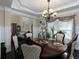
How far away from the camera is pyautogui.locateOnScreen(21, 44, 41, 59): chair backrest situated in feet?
5.59

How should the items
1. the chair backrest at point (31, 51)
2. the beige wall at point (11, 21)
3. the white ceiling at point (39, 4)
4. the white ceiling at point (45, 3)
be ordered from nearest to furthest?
the chair backrest at point (31, 51)
the white ceiling at point (39, 4)
the white ceiling at point (45, 3)
the beige wall at point (11, 21)

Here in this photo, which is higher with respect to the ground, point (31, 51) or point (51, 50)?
point (31, 51)

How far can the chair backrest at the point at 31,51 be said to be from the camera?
170 centimetres

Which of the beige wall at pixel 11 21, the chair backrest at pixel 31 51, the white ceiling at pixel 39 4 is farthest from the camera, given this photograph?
the beige wall at pixel 11 21

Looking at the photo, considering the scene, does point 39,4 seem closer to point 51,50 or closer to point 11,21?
point 11,21

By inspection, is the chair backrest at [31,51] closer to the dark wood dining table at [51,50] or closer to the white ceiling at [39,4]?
the dark wood dining table at [51,50]

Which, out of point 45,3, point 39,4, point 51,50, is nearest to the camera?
point 51,50

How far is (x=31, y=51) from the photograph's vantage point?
1755mm

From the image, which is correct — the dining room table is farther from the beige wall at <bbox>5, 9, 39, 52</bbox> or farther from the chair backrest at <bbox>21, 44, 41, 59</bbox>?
the beige wall at <bbox>5, 9, 39, 52</bbox>

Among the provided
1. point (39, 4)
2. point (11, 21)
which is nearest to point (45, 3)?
point (39, 4)

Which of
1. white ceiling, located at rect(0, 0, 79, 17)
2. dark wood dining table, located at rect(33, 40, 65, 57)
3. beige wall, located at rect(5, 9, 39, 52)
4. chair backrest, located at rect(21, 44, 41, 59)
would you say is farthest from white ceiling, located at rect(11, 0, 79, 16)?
chair backrest, located at rect(21, 44, 41, 59)

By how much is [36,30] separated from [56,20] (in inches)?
83.5

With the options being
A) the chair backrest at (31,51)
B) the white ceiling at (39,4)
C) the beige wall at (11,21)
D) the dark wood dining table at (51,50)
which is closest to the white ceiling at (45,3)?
the white ceiling at (39,4)

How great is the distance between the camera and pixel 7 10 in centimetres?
425
